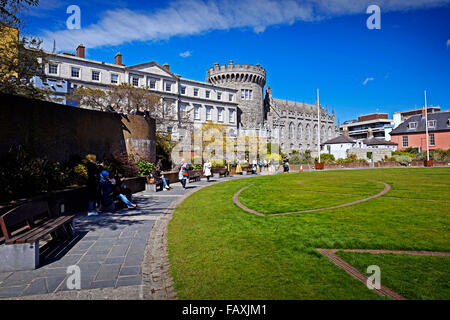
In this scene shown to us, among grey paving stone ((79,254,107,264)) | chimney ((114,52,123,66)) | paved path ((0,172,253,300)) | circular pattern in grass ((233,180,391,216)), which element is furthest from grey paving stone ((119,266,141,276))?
chimney ((114,52,123,66))

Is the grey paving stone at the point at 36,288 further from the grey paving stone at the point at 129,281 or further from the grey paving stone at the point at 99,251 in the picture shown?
the grey paving stone at the point at 99,251

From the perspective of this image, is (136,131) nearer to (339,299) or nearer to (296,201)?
(296,201)

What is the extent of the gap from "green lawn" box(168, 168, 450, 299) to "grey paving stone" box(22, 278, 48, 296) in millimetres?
1797

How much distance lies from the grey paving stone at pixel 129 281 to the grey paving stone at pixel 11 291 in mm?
1251

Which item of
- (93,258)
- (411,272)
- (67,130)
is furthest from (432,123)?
(93,258)

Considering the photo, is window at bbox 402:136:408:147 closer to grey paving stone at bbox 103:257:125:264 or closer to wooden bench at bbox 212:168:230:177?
wooden bench at bbox 212:168:230:177

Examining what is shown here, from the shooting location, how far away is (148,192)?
14141 mm

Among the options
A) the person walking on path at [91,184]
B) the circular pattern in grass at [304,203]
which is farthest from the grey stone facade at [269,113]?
the person walking on path at [91,184]

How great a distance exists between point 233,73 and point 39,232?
206 feet

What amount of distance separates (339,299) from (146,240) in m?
4.08

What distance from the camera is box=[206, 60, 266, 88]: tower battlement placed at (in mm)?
63500

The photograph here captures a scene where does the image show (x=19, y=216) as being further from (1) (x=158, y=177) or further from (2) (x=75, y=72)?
(2) (x=75, y=72)

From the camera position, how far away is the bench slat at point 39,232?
169 inches
